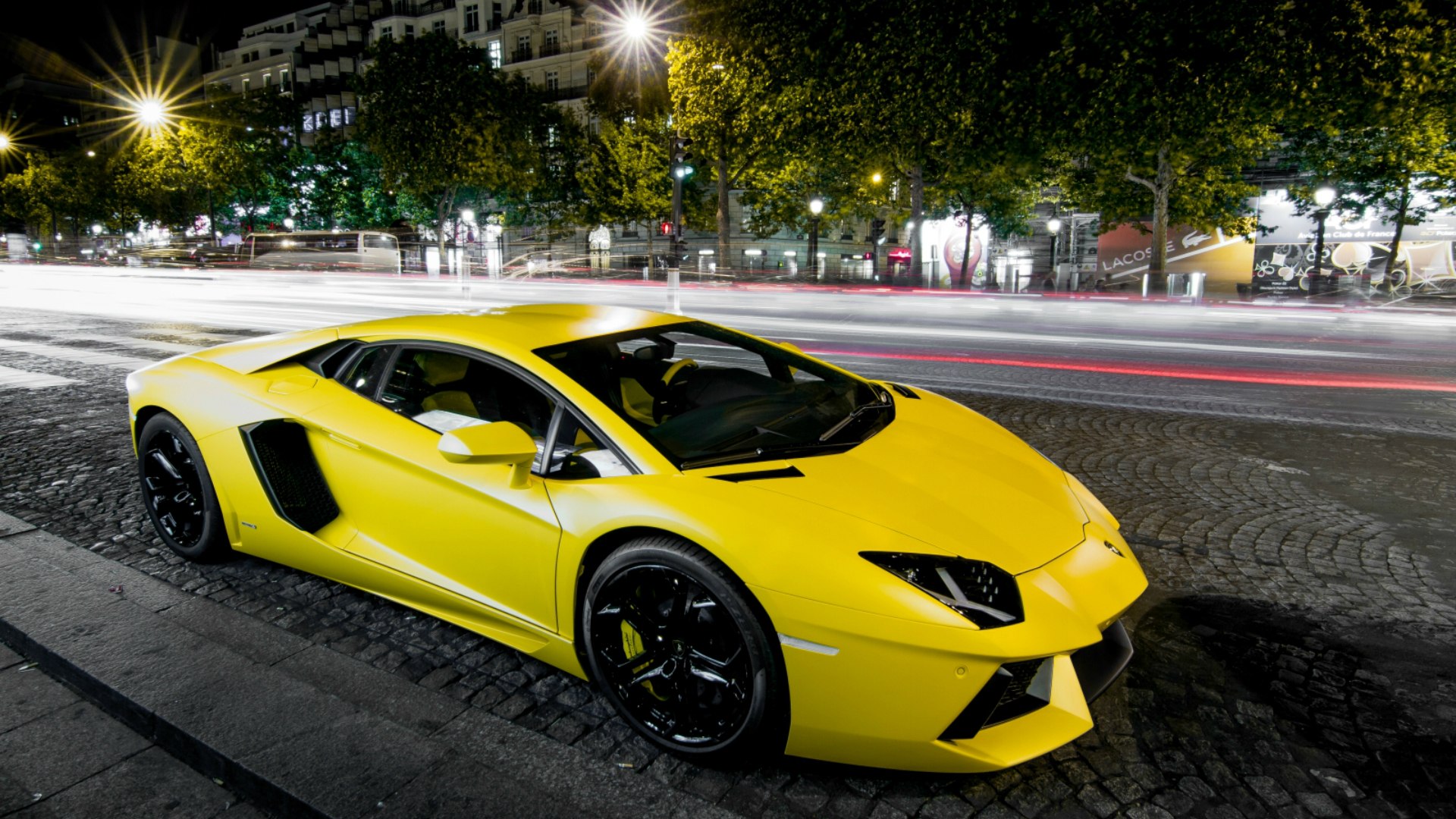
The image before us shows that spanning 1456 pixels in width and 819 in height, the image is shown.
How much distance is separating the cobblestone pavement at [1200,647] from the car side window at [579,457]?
2.56 feet

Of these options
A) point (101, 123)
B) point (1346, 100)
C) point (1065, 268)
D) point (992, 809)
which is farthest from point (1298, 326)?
point (101, 123)

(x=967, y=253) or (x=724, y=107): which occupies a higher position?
(x=724, y=107)

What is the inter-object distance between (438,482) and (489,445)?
0.45 m

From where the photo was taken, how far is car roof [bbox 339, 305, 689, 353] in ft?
9.92

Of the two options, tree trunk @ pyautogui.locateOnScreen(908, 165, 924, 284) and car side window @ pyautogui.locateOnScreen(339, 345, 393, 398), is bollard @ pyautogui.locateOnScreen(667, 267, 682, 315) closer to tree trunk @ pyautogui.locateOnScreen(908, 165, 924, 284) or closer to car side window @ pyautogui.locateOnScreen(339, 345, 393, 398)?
tree trunk @ pyautogui.locateOnScreen(908, 165, 924, 284)

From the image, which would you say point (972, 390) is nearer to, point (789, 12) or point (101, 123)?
point (789, 12)

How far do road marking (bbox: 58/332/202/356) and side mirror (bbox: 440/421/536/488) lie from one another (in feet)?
35.6

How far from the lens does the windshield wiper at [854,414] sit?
2904 mm

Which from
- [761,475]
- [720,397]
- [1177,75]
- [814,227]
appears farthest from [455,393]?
[814,227]

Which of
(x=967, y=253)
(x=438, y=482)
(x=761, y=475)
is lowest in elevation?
(x=438, y=482)

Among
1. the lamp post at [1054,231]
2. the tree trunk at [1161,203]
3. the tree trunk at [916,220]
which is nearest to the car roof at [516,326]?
the tree trunk at [1161,203]

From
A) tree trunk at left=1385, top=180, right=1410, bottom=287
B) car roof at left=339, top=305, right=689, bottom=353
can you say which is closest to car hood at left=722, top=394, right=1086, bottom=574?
car roof at left=339, top=305, right=689, bottom=353

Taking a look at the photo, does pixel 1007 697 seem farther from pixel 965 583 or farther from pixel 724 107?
pixel 724 107

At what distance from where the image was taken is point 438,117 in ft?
139
